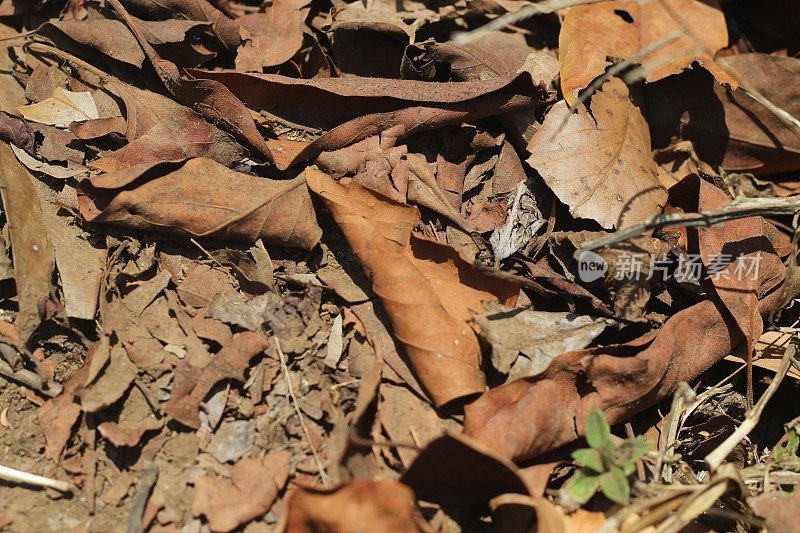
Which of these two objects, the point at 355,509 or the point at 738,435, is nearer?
the point at 355,509

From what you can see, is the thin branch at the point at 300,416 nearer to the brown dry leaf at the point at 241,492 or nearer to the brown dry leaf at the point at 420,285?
the brown dry leaf at the point at 241,492

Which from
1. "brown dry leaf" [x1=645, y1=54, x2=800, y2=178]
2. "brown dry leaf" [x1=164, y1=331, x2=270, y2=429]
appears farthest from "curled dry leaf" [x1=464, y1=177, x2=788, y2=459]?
"brown dry leaf" [x1=164, y1=331, x2=270, y2=429]

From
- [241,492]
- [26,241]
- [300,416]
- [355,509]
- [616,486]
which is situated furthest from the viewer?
[26,241]

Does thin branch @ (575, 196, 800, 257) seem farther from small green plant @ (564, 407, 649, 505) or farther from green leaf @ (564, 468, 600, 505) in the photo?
green leaf @ (564, 468, 600, 505)

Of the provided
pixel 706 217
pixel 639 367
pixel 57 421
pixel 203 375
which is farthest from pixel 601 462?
pixel 57 421

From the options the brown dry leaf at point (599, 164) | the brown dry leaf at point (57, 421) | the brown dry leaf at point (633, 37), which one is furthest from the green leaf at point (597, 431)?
the brown dry leaf at point (57, 421)

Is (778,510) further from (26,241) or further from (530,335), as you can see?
(26,241)
